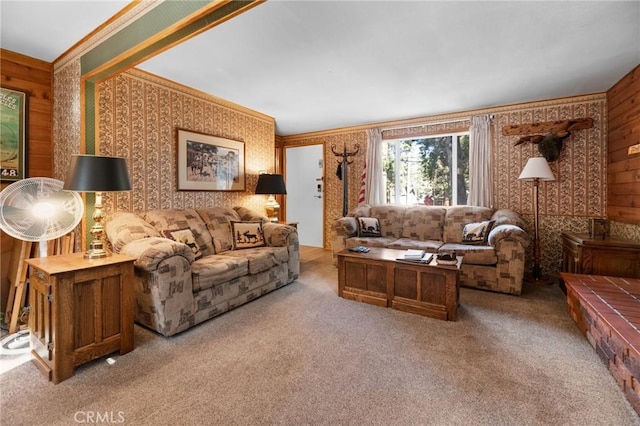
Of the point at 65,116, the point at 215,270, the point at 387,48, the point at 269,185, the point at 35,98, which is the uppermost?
the point at 387,48

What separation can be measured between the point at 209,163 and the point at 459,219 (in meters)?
3.47

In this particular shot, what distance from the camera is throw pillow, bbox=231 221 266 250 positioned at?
11.4 ft

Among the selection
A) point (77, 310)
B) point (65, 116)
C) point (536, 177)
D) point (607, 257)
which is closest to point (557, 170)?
point (536, 177)

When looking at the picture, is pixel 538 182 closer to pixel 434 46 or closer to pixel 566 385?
pixel 434 46

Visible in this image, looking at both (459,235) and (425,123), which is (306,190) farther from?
(459,235)

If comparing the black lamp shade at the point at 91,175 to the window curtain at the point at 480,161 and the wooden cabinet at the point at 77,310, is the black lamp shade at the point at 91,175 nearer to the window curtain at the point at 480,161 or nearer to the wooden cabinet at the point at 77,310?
the wooden cabinet at the point at 77,310

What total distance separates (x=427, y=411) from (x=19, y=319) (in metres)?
3.16

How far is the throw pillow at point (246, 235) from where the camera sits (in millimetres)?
3475

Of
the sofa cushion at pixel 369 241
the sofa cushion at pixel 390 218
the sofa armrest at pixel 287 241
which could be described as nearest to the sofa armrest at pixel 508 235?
the sofa cushion at pixel 369 241

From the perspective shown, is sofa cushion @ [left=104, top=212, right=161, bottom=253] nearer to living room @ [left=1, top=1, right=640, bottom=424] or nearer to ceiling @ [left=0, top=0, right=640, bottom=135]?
living room @ [left=1, top=1, right=640, bottom=424]

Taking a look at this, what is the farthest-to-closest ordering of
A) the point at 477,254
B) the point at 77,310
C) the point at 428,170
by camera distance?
the point at 428,170 < the point at 477,254 < the point at 77,310

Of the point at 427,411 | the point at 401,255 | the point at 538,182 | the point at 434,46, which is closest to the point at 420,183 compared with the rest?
the point at 538,182

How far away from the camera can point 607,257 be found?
284cm

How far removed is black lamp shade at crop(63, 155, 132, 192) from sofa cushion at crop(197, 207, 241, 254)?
1425 millimetres
